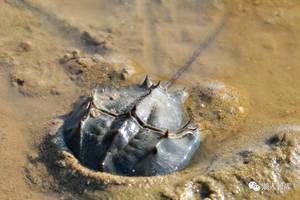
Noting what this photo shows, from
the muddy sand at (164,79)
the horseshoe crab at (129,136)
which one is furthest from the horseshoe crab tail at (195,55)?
the horseshoe crab at (129,136)

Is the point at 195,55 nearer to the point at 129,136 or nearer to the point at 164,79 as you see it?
the point at 164,79

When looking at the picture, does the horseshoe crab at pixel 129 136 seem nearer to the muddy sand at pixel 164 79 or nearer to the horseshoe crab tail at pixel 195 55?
the muddy sand at pixel 164 79

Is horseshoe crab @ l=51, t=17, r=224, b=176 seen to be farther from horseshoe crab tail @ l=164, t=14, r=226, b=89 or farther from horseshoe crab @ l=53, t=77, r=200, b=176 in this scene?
horseshoe crab tail @ l=164, t=14, r=226, b=89

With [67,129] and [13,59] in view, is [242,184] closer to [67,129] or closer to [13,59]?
[67,129]

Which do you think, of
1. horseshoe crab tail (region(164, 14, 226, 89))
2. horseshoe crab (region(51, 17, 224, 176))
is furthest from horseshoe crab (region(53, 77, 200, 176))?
horseshoe crab tail (region(164, 14, 226, 89))

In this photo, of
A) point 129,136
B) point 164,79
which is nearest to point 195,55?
point 164,79
